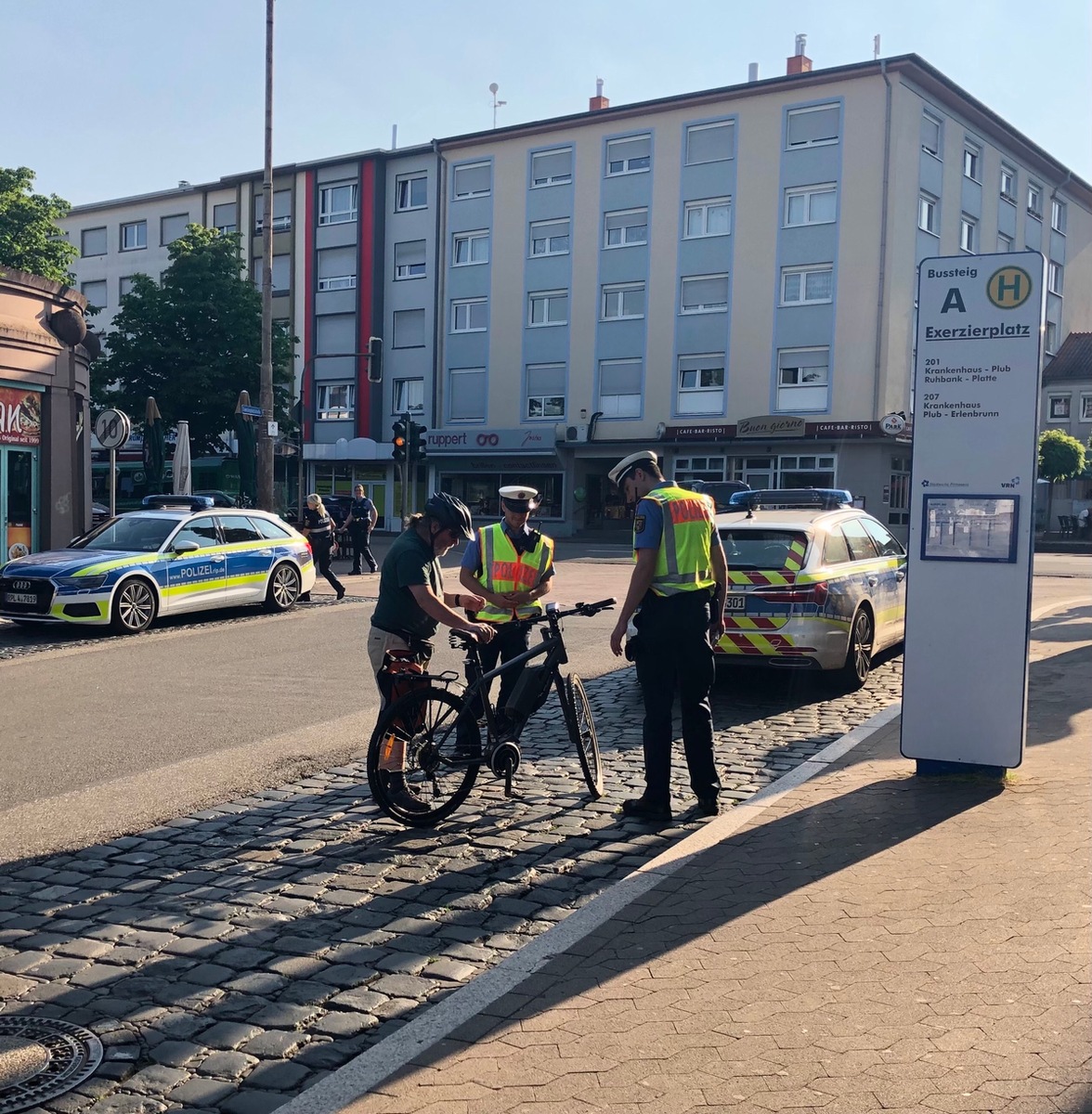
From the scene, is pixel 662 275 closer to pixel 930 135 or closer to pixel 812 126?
pixel 812 126

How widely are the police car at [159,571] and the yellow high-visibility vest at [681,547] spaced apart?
937 cm

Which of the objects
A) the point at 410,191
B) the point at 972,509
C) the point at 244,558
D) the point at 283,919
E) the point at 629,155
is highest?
the point at 629,155

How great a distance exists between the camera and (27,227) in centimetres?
4362

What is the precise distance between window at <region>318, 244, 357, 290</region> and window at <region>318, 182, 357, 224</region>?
49.2 inches

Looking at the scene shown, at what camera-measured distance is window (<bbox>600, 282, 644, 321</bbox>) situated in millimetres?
42969

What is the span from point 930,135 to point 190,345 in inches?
1027

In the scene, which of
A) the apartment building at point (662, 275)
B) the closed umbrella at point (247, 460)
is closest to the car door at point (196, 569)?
the closed umbrella at point (247, 460)

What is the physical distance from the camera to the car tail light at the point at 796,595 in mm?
9648

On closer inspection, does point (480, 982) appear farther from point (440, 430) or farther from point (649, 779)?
point (440, 430)

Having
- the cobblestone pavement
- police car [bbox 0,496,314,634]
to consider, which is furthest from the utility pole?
the cobblestone pavement

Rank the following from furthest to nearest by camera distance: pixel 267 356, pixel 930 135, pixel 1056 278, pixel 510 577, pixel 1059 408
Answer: pixel 1059 408, pixel 1056 278, pixel 930 135, pixel 267 356, pixel 510 577

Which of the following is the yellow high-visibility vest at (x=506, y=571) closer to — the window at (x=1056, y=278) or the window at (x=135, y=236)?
the window at (x=1056, y=278)

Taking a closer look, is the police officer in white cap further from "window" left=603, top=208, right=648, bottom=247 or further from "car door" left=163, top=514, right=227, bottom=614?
"window" left=603, top=208, right=648, bottom=247

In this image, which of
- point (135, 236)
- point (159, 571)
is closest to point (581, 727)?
point (159, 571)
